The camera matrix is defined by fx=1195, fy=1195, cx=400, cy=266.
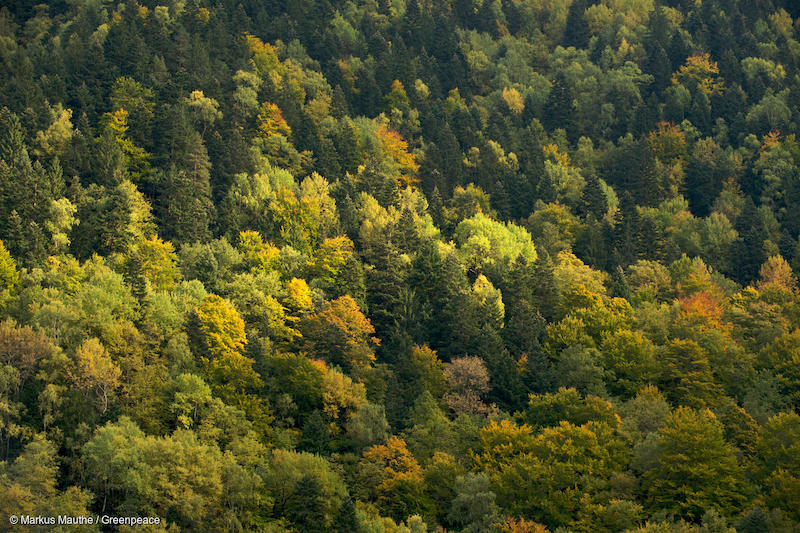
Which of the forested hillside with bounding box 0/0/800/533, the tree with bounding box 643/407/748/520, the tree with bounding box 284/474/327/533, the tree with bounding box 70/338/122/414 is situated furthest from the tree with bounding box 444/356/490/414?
the tree with bounding box 70/338/122/414

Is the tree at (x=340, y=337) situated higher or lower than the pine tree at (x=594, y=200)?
lower

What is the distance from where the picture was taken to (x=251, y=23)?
601 ft

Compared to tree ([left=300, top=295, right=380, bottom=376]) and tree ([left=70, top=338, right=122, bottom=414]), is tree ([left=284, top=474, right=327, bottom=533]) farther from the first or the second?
tree ([left=300, top=295, right=380, bottom=376])

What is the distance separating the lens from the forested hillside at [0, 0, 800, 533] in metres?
90.9

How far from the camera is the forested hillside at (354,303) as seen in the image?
90875mm

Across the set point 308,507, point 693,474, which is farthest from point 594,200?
point 308,507

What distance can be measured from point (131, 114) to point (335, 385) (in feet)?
162

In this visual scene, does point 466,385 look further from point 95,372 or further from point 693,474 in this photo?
point 95,372

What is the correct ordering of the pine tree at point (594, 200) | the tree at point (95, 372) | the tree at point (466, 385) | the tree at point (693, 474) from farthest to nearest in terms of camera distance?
the pine tree at point (594, 200) < the tree at point (466, 385) < the tree at point (95, 372) < the tree at point (693, 474)

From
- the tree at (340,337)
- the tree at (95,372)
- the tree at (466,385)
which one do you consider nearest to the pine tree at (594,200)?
the tree at (466,385)

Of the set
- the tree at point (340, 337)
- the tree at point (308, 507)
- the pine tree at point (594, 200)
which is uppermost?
the pine tree at point (594, 200)

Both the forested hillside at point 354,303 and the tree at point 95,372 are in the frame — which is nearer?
the forested hillside at point 354,303

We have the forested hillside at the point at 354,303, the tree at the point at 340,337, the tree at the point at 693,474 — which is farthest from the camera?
the tree at the point at 340,337

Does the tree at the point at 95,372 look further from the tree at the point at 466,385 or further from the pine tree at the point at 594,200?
the pine tree at the point at 594,200
